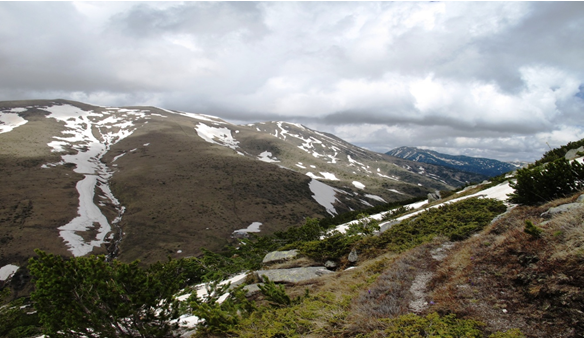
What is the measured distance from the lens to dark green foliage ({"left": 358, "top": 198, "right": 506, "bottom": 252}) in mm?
10242

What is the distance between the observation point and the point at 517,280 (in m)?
5.50

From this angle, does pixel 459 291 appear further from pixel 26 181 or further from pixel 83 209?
pixel 26 181

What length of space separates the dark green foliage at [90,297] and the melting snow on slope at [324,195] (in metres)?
89.9

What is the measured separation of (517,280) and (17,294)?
64.0m

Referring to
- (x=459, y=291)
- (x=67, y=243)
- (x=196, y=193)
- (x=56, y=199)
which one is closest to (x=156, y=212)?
(x=196, y=193)

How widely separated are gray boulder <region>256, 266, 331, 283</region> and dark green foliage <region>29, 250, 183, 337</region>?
422cm

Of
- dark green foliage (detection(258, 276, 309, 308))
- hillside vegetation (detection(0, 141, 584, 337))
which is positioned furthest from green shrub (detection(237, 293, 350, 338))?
dark green foliage (detection(258, 276, 309, 308))

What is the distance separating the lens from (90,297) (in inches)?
264

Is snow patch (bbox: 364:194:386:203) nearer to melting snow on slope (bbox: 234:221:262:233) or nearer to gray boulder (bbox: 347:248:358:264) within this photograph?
melting snow on slope (bbox: 234:221:262:233)

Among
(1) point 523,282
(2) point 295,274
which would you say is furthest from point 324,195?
(1) point 523,282

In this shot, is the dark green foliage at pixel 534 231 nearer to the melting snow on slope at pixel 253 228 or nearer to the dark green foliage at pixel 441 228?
the dark green foliage at pixel 441 228

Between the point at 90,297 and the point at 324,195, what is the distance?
102m

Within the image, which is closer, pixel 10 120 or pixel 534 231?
pixel 534 231

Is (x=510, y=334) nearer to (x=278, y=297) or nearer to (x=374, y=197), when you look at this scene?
(x=278, y=297)
